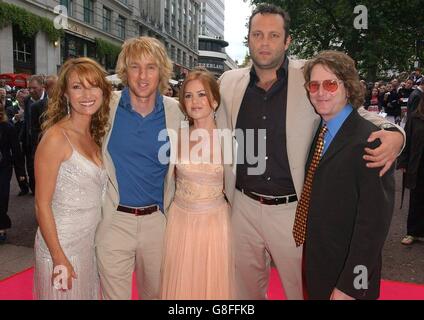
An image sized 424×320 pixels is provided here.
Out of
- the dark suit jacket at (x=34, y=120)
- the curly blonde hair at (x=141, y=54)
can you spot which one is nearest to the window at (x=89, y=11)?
the dark suit jacket at (x=34, y=120)

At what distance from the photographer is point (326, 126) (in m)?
2.35

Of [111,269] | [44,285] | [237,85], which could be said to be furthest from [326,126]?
[44,285]

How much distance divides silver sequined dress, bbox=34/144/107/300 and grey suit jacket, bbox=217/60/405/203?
105 cm

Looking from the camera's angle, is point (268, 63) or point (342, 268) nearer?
point (342, 268)

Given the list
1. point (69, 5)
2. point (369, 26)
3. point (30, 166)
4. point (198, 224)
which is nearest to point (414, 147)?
point (198, 224)

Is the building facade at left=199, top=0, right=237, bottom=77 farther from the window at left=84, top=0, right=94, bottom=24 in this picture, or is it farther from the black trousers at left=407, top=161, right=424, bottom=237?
the black trousers at left=407, top=161, right=424, bottom=237

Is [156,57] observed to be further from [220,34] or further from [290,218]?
[220,34]

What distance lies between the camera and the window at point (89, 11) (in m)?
26.1

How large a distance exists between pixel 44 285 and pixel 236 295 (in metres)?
1.52

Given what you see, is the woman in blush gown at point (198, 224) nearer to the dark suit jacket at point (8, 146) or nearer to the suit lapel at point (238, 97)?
the suit lapel at point (238, 97)

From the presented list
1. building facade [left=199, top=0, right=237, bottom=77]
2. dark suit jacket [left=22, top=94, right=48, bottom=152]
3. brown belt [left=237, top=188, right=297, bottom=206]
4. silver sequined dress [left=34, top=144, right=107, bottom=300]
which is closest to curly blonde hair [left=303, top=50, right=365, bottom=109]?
brown belt [left=237, top=188, right=297, bottom=206]

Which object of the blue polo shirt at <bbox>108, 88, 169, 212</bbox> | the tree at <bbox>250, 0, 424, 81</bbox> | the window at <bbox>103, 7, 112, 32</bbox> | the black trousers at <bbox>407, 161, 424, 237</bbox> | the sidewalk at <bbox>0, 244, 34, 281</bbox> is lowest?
the sidewalk at <bbox>0, 244, 34, 281</bbox>

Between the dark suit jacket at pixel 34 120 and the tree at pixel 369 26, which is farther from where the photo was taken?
the tree at pixel 369 26

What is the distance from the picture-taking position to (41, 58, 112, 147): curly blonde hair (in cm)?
257
